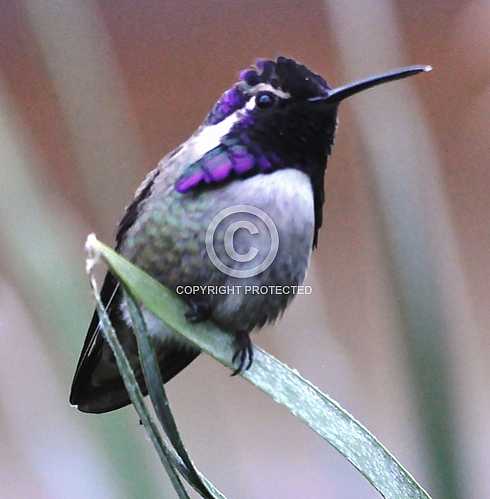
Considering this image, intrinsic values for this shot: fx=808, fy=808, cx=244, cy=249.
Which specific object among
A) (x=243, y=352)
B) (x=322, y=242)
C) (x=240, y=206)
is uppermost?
(x=240, y=206)

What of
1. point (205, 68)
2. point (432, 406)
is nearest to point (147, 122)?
point (205, 68)

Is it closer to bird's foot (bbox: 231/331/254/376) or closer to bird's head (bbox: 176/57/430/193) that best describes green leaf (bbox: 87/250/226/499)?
bird's foot (bbox: 231/331/254/376)

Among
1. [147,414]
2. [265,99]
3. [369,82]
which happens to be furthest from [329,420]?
[265,99]

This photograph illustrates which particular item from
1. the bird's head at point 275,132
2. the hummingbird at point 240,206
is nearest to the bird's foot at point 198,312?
the hummingbird at point 240,206

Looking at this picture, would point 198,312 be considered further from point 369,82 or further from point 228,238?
point 369,82

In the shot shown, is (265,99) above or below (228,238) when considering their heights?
above
